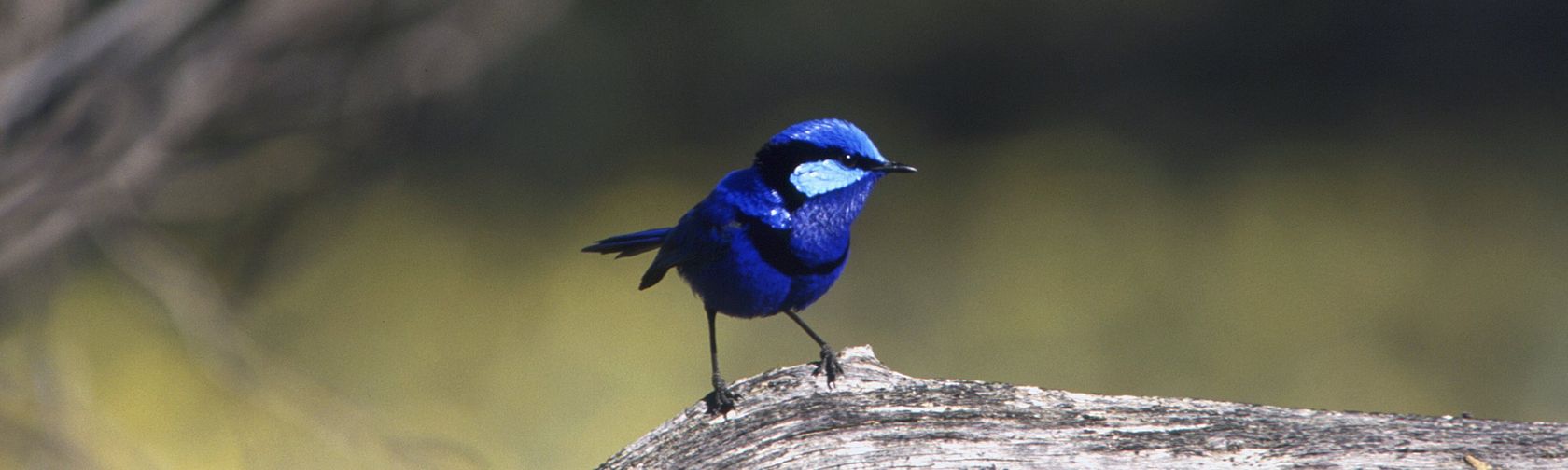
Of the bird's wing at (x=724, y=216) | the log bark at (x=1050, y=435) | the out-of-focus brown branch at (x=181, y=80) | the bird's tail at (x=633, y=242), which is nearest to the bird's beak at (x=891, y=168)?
the bird's wing at (x=724, y=216)

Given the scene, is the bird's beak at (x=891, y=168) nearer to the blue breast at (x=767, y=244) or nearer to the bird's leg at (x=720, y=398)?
the blue breast at (x=767, y=244)

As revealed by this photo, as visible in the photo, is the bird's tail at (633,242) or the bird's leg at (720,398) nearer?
the bird's leg at (720,398)

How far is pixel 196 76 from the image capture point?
236 cm

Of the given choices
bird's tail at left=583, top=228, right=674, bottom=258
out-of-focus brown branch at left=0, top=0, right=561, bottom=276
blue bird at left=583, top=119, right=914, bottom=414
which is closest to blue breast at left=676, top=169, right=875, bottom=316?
blue bird at left=583, top=119, right=914, bottom=414

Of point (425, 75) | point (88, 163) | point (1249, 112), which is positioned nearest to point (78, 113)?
point (88, 163)

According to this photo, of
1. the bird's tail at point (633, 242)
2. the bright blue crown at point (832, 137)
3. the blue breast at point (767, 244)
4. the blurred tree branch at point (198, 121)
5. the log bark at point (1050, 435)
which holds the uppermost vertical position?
the blurred tree branch at point (198, 121)

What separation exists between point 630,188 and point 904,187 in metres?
0.52

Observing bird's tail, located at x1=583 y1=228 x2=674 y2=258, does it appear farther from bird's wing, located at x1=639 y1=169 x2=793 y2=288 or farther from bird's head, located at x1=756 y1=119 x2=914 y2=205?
bird's head, located at x1=756 y1=119 x2=914 y2=205

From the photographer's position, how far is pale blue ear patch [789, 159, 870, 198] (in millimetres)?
1383

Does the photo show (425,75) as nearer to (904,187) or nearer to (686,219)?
(904,187)

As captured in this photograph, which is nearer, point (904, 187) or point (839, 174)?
point (839, 174)

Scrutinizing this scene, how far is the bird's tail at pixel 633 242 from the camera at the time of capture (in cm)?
163

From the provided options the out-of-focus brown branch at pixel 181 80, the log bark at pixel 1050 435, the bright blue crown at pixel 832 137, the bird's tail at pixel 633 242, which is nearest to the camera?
the log bark at pixel 1050 435

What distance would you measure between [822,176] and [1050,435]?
33 cm
